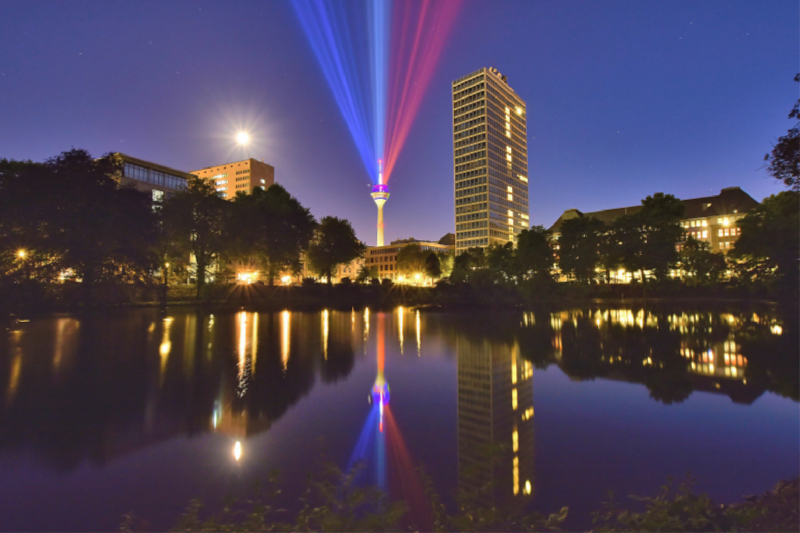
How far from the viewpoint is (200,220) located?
47094 mm

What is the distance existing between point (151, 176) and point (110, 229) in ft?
190

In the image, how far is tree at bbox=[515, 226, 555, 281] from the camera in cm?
5891

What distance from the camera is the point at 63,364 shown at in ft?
43.5

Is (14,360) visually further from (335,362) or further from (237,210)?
(237,210)

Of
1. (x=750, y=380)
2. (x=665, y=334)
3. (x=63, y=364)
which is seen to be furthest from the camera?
(x=665, y=334)

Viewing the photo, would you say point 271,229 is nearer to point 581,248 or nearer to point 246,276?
point 246,276

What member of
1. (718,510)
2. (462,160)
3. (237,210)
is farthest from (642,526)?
(462,160)

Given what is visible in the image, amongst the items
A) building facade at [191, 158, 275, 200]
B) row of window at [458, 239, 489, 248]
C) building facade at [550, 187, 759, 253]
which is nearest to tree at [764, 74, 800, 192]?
building facade at [550, 187, 759, 253]

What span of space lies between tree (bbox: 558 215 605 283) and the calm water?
4549 cm

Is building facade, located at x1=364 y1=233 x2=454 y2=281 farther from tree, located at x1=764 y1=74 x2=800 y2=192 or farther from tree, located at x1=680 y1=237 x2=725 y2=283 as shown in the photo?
tree, located at x1=764 y1=74 x2=800 y2=192

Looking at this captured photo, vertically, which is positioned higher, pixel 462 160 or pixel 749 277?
pixel 462 160

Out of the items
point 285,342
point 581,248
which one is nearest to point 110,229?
point 285,342

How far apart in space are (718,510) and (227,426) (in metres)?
8.23

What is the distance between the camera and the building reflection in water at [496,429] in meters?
5.76
